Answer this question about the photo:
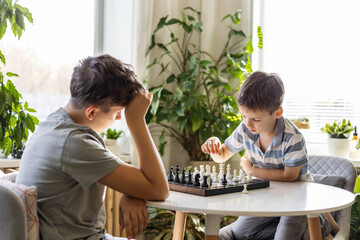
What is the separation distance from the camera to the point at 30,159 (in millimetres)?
1682

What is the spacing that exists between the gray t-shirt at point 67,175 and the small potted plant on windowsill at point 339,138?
101 inches

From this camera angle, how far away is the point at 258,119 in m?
2.25

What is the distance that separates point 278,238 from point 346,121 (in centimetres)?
235

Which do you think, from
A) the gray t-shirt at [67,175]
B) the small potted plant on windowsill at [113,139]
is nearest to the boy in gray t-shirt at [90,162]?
the gray t-shirt at [67,175]

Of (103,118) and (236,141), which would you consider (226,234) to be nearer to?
(236,141)

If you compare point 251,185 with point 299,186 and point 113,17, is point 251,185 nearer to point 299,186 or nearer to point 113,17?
point 299,186

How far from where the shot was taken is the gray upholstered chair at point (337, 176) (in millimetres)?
2395

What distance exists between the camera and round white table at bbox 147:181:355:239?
1638mm

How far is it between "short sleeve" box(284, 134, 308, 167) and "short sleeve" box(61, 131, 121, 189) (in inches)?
37.6

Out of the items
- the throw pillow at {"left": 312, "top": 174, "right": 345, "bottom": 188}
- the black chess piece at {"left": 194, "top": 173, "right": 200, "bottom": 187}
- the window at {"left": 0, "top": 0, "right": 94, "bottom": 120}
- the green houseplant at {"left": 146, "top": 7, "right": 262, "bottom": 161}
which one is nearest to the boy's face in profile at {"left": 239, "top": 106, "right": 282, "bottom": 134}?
the black chess piece at {"left": 194, "top": 173, "right": 200, "bottom": 187}

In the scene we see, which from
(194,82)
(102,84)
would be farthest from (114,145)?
(102,84)

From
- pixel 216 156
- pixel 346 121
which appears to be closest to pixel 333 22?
pixel 346 121

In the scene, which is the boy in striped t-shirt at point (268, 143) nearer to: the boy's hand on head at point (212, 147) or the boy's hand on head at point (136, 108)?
the boy's hand on head at point (212, 147)

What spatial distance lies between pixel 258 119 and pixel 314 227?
1.77 ft
